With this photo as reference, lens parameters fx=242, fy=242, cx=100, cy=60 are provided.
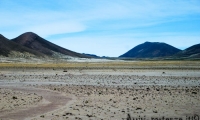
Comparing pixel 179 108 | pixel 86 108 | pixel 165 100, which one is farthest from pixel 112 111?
pixel 165 100

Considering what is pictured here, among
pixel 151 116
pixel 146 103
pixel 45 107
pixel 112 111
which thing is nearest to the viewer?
pixel 151 116

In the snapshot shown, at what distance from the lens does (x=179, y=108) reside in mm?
13188

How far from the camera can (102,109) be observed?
13133 mm

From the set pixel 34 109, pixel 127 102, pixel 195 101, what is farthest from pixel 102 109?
pixel 195 101

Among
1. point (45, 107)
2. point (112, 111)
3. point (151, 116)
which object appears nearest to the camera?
point (151, 116)

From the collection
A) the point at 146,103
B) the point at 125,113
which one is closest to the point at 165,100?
the point at 146,103

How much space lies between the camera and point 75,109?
1312 cm

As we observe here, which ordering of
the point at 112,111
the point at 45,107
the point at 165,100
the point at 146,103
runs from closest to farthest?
the point at 112,111
the point at 45,107
the point at 146,103
the point at 165,100

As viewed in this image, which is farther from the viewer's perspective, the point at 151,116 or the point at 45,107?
the point at 45,107

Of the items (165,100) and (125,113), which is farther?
(165,100)

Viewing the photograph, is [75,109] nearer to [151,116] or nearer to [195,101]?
[151,116]

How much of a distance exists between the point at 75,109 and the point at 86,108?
64 centimetres

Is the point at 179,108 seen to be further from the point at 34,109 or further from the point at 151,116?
the point at 34,109

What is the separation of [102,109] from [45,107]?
3309 millimetres
